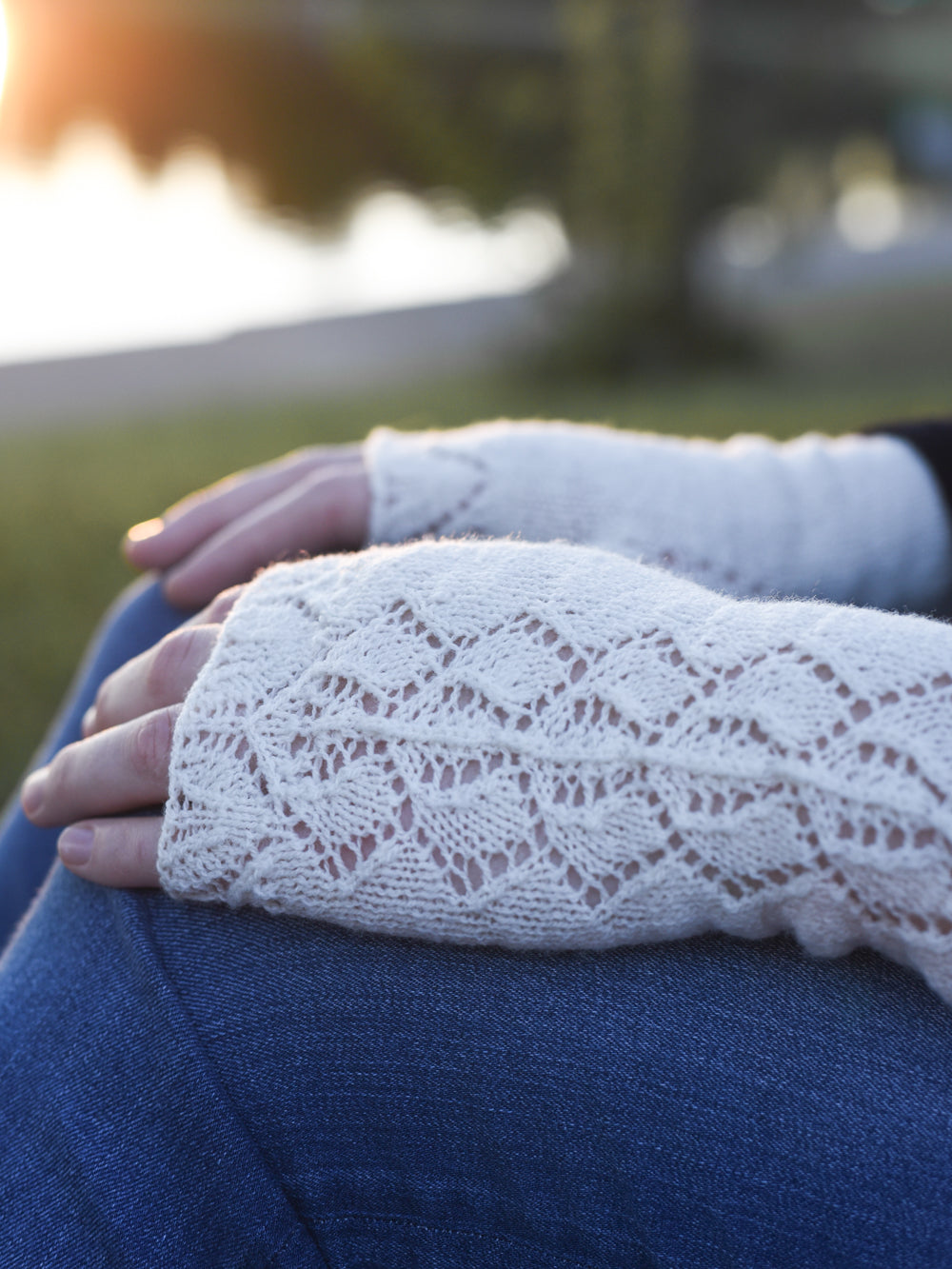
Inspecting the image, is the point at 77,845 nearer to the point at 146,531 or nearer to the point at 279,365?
the point at 146,531

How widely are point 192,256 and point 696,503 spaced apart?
269 inches

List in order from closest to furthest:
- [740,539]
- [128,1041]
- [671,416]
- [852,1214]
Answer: [852,1214]
[128,1041]
[740,539]
[671,416]

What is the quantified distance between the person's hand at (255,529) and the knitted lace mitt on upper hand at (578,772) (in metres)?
0.30

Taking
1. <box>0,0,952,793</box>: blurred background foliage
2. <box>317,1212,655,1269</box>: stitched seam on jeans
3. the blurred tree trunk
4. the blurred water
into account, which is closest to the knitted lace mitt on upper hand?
<box>317,1212,655,1269</box>: stitched seam on jeans

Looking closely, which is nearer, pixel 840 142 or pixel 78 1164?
pixel 78 1164

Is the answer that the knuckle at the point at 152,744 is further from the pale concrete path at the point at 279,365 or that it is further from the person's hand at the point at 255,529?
the pale concrete path at the point at 279,365

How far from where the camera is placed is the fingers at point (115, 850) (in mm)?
785

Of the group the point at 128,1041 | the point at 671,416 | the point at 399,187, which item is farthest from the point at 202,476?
the point at 399,187

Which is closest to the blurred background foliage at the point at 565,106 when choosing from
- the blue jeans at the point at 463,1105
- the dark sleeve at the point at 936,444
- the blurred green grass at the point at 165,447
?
the blurred green grass at the point at 165,447

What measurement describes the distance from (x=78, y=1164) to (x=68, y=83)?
35.9ft

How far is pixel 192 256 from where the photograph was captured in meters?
7.14

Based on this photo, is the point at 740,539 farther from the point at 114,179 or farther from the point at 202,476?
the point at 114,179

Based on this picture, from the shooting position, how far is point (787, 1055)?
2.29 feet

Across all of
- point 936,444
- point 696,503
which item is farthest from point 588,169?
point 696,503
